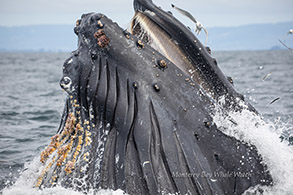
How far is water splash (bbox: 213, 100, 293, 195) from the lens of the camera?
4.35 m

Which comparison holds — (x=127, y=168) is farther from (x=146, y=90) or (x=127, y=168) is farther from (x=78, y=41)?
(x=78, y=41)

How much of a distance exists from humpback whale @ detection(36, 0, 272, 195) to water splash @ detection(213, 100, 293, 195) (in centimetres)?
Result: 7

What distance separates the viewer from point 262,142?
441 cm

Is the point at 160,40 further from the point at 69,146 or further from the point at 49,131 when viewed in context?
the point at 49,131

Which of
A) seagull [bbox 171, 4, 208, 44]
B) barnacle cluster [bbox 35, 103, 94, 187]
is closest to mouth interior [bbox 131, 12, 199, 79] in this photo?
seagull [bbox 171, 4, 208, 44]

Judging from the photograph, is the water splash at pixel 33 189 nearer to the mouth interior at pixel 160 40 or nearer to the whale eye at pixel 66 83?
the whale eye at pixel 66 83

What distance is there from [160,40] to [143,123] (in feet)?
3.30

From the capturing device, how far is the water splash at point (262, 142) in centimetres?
435

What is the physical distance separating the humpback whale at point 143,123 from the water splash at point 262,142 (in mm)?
72

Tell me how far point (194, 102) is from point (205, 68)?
19.1 inches

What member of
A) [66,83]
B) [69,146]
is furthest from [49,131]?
[66,83]

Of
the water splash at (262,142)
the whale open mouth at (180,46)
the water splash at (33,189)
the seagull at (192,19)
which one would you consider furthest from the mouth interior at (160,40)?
the water splash at (33,189)

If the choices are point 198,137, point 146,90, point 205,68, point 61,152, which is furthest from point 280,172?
point 61,152

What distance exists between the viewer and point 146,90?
13.9ft
